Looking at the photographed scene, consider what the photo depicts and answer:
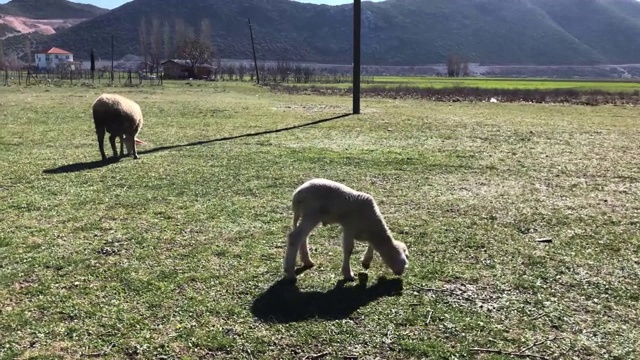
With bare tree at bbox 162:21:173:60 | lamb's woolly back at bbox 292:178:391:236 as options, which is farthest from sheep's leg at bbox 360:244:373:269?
bare tree at bbox 162:21:173:60

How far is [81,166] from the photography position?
39.8 feet

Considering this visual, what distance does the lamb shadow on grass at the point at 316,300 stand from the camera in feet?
17.1

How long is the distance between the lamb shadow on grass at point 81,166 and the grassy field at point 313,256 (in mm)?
60

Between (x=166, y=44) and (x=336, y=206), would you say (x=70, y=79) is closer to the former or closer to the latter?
(x=336, y=206)

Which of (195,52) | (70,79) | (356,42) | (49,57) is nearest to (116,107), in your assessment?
(356,42)

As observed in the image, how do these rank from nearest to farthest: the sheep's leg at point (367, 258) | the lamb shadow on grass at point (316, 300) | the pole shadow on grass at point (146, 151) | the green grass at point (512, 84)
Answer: the lamb shadow on grass at point (316, 300)
the sheep's leg at point (367, 258)
the pole shadow on grass at point (146, 151)
the green grass at point (512, 84)

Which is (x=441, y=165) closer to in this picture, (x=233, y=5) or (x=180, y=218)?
(x=180, y=218)

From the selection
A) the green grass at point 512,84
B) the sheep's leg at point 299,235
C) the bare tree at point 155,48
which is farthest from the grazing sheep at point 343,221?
the bare tree at point 155,48

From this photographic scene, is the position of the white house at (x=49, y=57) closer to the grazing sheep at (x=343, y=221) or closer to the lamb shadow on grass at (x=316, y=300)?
the grazing sheep at (x=343, y=221)

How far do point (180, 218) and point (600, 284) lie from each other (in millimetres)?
5640

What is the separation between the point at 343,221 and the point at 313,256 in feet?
3.46

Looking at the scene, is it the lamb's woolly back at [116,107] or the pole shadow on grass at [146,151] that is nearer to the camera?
the pole shadow on grass at [146,151]

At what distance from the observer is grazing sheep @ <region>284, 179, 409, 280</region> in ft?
19.1

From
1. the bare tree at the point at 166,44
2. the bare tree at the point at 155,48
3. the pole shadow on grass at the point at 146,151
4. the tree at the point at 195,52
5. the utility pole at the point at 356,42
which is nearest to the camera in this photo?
the pole shadow on grass at the point at 146,151
